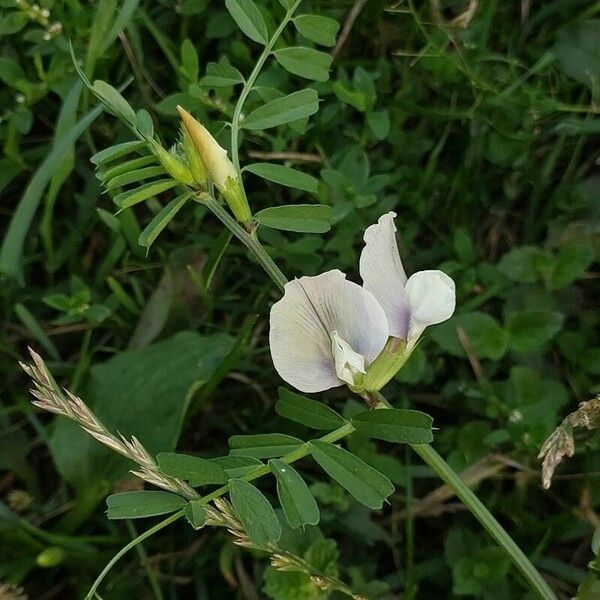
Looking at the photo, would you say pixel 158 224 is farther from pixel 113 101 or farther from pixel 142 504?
pixel 142 504

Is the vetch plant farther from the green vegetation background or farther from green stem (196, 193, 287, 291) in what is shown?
the green vegetation background

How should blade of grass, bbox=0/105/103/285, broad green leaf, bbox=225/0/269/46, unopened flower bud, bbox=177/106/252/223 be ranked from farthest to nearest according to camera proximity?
1. blade of grass, bbox=0/105/103/285
2. broad green leaf, bbox=225/0/269/46
3. unopened flower bud, bbox=177/106/252/223

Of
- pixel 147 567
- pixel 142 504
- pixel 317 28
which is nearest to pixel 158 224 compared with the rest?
pixel 142 504

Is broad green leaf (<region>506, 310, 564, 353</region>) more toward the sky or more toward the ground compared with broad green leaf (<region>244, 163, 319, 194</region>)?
more toward the ground

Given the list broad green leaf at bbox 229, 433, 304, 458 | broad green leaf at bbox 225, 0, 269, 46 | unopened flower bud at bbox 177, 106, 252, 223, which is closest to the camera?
unopened flower bud at bbox 177, 106, 252, 223

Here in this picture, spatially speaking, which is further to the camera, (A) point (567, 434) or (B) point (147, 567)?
(B) point (147, 567)

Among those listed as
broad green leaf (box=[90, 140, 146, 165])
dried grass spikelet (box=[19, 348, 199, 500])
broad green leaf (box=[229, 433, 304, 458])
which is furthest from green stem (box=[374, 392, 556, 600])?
broad green leaf (box=[90, 140, 146, 165])

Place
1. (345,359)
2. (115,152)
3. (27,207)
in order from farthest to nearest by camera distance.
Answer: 1. (27,207)
2. (115,152)
3. (345,359)
